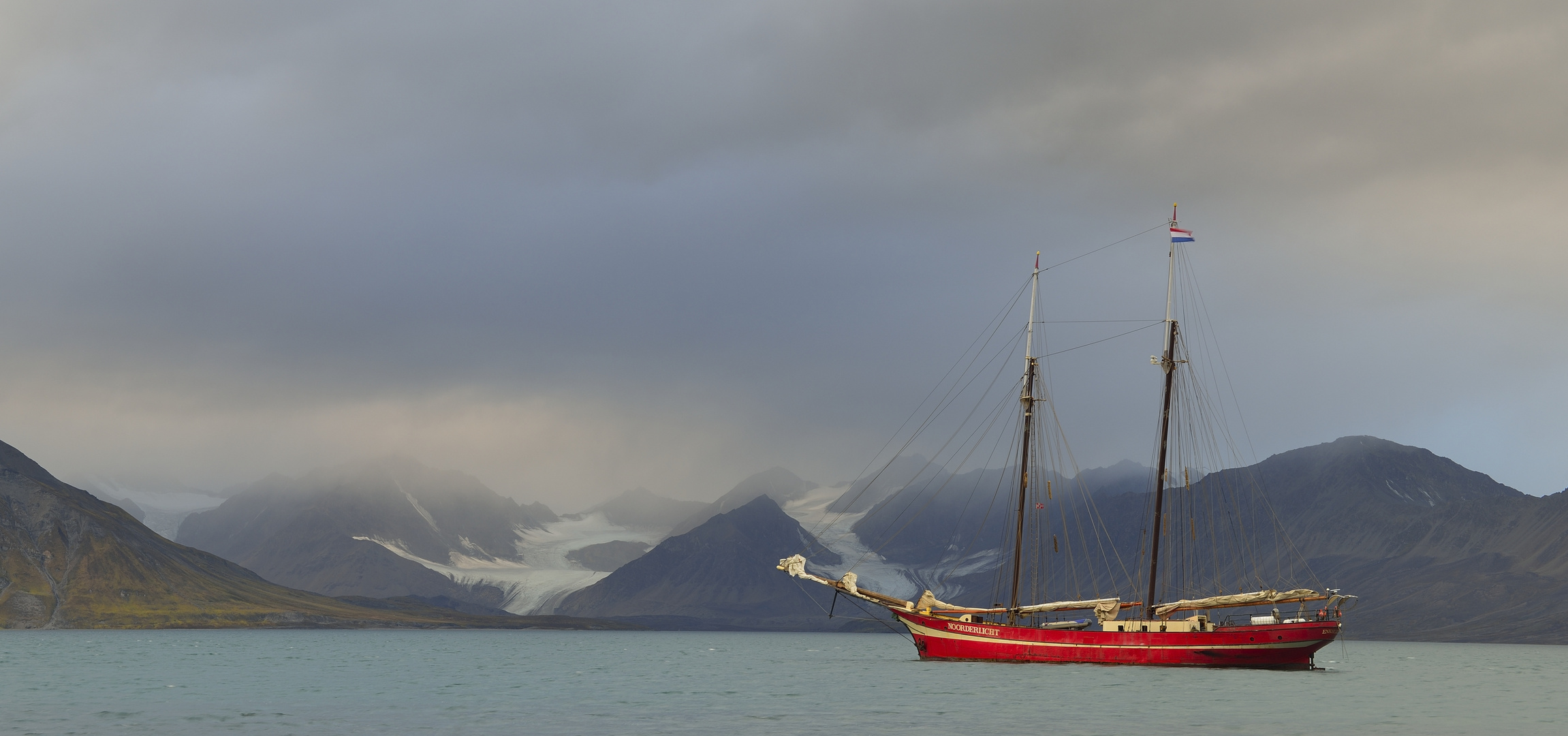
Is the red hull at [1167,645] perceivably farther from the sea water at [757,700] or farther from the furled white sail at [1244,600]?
the furled white sail at [1244,600]

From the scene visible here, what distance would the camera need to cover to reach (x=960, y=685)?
95438 millimetres

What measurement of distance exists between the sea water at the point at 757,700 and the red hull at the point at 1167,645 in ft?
5.67

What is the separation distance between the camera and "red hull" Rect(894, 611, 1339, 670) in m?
112

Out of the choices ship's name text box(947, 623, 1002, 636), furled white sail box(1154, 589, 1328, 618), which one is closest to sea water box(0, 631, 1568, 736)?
ship's name text box(947, 623, 1002, 636)

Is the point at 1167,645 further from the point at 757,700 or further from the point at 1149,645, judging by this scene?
the point at 757,700

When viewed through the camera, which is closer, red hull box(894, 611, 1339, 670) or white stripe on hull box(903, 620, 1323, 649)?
red hull box(894, 611, 1339, 670)

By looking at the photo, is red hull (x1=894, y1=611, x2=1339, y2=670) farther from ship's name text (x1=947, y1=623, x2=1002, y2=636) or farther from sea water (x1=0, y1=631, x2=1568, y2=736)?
sea water (x1=0, y1=631, x2=1568, y2=736)

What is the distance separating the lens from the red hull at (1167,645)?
111562 mm

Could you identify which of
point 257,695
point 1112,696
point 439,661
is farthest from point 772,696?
point 439,661

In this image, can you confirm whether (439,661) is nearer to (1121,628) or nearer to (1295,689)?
(1121,628)

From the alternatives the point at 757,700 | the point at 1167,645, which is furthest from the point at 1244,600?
the point at 757,700

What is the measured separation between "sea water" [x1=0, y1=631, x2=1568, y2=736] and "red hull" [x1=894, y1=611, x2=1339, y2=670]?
5.67 feet

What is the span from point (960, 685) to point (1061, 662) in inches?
1055

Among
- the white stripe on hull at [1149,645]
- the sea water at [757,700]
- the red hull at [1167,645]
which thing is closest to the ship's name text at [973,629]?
the red hull at [1167,645]
